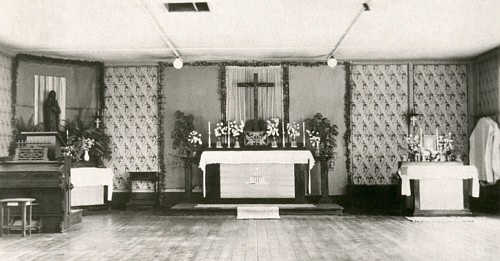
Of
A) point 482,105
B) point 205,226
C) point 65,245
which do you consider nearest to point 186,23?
point 205,226

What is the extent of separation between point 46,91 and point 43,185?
169 inches

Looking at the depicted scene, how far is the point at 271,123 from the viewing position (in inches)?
512

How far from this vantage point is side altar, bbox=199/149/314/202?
11.9 meters

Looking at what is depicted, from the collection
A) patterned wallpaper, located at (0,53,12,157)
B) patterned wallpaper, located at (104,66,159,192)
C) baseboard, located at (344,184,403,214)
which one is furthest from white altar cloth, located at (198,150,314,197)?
patterned wallpaper, located at (0,53,12,157)

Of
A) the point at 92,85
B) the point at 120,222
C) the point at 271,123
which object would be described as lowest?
the point at 120,222

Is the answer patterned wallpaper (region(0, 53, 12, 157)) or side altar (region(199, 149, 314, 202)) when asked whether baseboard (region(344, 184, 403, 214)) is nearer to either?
side altar (region(199, 149, 314, 202))

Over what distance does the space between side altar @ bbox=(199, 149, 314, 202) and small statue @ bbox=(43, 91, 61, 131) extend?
3.33 m

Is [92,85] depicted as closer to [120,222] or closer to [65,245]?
[120,222]

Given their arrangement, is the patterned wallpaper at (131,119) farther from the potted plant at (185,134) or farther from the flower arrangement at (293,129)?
the flower arrangement at (293,129)

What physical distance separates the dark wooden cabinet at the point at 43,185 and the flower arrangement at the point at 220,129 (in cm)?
450

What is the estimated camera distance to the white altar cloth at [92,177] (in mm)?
11697

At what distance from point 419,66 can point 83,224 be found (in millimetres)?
8539

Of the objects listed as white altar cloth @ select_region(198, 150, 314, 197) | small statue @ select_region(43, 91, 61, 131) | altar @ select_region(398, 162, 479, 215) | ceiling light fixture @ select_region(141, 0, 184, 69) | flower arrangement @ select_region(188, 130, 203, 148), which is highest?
ceiling light fixture @ select_region(141, 0, 184, 69)

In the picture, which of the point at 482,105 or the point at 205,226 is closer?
the point at 205,226
